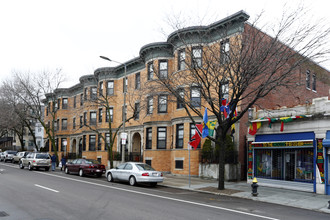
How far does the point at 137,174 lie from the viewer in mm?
17781

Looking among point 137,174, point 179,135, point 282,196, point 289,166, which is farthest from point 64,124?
point 282,196

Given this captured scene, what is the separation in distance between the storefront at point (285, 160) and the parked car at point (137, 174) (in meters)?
6.12

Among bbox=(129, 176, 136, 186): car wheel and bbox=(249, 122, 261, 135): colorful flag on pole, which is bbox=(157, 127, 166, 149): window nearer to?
bbox=(129, 176, 136, 186): car wheel

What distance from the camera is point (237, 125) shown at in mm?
21594

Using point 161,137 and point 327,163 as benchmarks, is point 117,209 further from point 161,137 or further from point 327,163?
point 161,137

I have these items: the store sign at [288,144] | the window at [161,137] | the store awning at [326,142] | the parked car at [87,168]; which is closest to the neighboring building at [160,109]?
the window at [161,137]

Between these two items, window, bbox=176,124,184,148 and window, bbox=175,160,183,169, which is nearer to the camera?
window, bbox=175,160,183,169

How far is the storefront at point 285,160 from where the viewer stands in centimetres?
1655

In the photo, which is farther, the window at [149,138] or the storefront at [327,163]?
the window at [149,138]

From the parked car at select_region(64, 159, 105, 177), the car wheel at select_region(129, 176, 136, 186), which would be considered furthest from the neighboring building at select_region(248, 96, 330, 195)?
the parked car at select_region(64, 159, 105, 177)

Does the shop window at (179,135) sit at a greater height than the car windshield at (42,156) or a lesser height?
greater

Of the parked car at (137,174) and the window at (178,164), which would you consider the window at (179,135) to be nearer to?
the window at (178,164)

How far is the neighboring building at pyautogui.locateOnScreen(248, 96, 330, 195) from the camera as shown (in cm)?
1571

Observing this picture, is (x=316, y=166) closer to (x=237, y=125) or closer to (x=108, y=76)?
(x=237, y=125)
